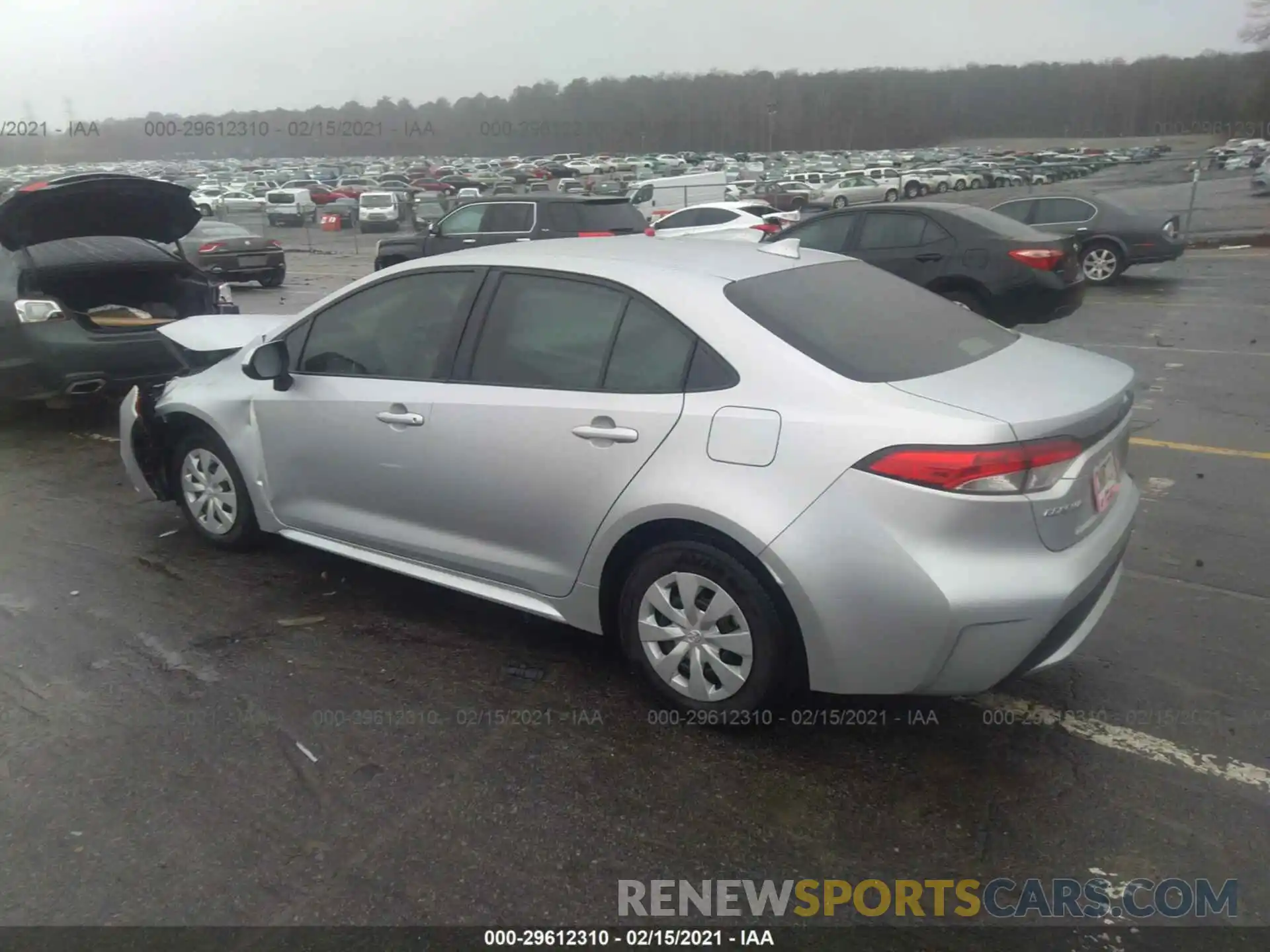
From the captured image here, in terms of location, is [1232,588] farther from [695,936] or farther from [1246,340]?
[1246,340]

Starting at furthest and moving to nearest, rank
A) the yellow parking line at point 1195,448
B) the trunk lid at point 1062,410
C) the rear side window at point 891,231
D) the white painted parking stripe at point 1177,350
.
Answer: the rear side window at point 891,231
the white painted parking stripe at point 1177,350
the yellow parking line at point 1195,448
the trunk lid at point 1062,410

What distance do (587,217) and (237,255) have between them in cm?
728

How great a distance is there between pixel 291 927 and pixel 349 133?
87.4 m

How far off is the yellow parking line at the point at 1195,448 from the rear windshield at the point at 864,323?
126 inches

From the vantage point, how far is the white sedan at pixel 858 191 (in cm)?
4256

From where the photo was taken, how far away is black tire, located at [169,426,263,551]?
477cm

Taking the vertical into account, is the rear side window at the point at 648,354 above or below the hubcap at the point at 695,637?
above

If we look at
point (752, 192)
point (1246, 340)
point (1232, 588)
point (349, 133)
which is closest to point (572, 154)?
point (349, 133)

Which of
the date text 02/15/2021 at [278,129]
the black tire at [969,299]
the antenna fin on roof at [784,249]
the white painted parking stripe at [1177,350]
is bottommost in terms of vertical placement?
the white painted parking stripe at [1177,350]

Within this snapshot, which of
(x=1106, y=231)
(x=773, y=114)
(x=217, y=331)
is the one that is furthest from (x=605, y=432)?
(x=773, y=114)

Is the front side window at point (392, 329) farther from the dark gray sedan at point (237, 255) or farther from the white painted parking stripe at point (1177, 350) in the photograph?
the dark gray sedan at point (237, 255)

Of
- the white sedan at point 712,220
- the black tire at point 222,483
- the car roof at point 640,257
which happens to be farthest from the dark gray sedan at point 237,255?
the car roof at point 640,257

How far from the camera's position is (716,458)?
3.13m

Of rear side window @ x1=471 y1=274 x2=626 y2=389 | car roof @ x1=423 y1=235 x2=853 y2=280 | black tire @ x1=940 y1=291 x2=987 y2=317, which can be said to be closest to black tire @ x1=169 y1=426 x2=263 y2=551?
car roof @ x1=423 y1=235 x2=853 y2=280
